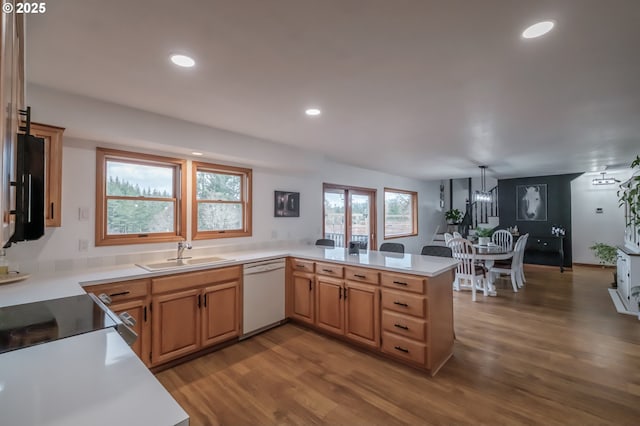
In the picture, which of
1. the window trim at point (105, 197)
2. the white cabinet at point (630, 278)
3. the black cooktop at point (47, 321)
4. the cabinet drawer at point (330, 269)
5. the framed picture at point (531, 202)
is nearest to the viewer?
the black cooktop at point (47, 321)

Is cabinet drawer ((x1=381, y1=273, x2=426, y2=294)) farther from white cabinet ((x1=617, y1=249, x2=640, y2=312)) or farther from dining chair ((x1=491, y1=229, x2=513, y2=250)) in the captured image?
dining chair ((x1=491, y1=229, x2=513, y2=250))

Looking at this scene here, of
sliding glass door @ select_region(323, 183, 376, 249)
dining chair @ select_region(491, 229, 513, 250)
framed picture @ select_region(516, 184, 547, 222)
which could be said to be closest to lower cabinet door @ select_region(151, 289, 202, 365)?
sliding glass door @ select_region(323, 183, 376, 249)

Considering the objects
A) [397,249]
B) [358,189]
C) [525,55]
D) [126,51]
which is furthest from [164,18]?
[358,189]

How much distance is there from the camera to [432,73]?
199cm

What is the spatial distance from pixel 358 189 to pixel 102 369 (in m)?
5.33

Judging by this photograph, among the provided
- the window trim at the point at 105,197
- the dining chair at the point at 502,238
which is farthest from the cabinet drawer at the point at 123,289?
the dining chair at the point at 502,238

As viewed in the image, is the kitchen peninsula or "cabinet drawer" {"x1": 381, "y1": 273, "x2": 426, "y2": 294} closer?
the kitchen peninsula

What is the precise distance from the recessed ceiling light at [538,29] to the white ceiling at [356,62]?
0.04 metres

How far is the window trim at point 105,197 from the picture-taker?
2.72 metres

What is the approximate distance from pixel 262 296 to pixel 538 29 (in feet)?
10.5

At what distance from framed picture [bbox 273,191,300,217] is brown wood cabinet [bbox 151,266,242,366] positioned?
1.36m

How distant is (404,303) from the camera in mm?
2564

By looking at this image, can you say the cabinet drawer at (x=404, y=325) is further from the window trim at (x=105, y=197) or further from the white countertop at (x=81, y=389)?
the window trim at (x=105, y=197)

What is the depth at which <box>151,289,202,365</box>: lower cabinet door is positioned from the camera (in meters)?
2.49
